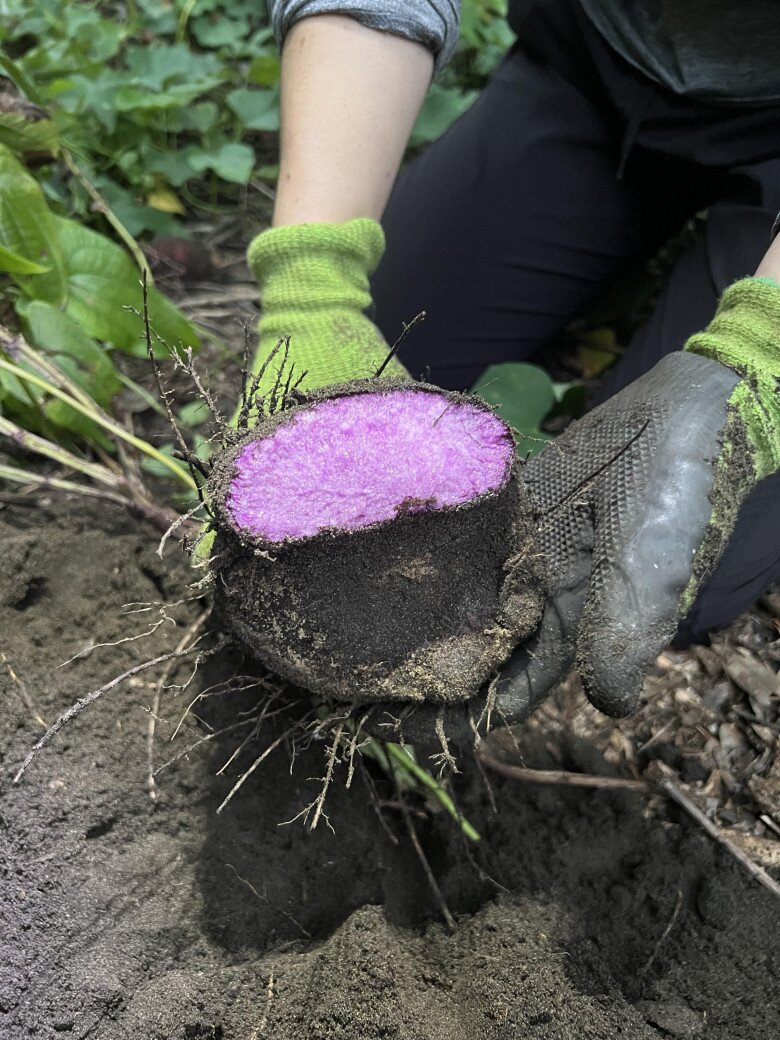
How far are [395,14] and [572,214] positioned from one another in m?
0.60

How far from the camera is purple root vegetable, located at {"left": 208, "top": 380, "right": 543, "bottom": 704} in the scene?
0.91m

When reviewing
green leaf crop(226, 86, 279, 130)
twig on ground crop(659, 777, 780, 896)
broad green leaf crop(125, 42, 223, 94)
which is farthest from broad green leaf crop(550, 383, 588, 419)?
broad green leaf crop(125, 42, 223, 94)

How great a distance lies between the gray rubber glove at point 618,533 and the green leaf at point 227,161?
1.27 meters

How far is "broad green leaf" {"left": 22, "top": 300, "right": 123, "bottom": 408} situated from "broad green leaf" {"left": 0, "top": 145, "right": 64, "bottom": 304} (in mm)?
45

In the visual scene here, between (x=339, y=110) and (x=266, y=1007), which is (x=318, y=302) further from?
(x=266, y=1007)

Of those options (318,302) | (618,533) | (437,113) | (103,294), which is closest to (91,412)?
(103,294)

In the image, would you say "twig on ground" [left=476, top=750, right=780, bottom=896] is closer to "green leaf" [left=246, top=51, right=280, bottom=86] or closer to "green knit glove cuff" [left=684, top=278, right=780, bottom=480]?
"green knit glove cuff" [left=684, top=278, right=780, bottom=480]

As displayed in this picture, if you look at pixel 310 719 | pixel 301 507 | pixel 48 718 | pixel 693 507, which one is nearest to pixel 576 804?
pixel 310 719

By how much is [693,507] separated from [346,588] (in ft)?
1.45

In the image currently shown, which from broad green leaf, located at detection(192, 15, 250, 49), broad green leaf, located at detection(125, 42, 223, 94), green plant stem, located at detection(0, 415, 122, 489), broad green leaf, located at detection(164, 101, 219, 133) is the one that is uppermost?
broad green leaf, located at detection(192, 15, 250, 49)

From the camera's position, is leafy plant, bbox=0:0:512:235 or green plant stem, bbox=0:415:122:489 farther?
leafy plant, bbox=0:0:512:235

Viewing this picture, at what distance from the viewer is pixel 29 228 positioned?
1293 mm

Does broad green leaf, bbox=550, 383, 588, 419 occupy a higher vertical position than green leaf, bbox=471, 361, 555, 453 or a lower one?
lower

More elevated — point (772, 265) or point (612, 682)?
point (772, 265)
